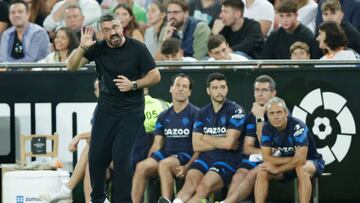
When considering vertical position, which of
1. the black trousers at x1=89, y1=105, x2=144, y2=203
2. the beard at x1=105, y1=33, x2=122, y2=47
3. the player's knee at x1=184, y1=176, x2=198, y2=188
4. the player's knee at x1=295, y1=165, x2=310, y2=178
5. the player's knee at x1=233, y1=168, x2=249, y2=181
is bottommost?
the player's knee at x1=184, y1=176, x2=198, y2=188

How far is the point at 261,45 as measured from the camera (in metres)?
16.1

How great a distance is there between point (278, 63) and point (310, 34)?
0.88 meters

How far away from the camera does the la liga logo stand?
15055mm

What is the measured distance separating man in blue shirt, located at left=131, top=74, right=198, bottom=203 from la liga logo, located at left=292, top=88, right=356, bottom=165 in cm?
147

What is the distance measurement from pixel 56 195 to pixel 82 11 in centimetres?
406

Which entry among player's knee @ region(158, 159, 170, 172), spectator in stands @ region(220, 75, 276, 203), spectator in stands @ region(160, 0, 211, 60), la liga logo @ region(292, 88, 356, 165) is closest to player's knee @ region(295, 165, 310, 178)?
spectator in stands @ region(220, 75, 276, 203)

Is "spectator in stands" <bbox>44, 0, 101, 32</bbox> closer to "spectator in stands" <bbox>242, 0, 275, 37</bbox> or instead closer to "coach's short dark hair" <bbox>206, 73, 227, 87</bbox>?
"spectator in stands" <bbox>242, 0, 275, 37</bbox>

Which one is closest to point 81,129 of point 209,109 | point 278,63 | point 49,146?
point 49,146

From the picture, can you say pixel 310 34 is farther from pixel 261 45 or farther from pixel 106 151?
pixel 106 151

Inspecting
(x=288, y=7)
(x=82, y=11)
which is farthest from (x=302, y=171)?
(x=82, y=11)

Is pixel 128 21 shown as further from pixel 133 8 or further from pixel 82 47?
pixel 82 47

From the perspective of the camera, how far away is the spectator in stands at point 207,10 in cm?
1700

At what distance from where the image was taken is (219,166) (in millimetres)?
14492

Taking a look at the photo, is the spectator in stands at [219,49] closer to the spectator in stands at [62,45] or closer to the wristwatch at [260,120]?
A: the wristwatch at [260,120]
